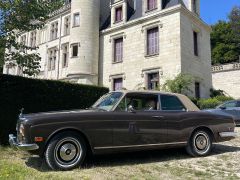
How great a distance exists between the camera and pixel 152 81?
23594 mm

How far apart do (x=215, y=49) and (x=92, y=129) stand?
41709 mm

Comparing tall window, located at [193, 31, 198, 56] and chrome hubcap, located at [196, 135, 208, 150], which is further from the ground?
tall window, located at [193, 31, 198, 56]

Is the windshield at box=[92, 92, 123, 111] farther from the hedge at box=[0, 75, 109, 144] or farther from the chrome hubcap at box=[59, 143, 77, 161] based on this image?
the hedge at box=[0, 75, 109, 144]

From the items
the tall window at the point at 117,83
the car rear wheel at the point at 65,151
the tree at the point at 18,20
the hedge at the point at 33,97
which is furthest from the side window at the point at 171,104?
the tall window at the point at 117,83

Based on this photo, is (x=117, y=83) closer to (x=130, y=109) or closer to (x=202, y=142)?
(x=202, y=142)

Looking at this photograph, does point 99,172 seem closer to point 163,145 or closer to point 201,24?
point 163,145

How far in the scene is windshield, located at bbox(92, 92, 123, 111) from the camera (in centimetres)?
685

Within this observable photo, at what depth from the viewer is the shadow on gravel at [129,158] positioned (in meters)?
6.52

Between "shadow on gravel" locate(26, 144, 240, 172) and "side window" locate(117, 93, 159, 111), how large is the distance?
3.88 feet

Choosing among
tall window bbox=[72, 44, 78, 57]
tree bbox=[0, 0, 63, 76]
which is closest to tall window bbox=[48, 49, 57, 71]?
tall window bbox=[72, 44, 78, 57]

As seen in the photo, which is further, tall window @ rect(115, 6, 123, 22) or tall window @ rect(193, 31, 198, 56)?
tall window @ rect(115, 6, 123, 22)

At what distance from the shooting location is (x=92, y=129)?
6.21 metres

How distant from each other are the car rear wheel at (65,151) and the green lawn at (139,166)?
19 cm

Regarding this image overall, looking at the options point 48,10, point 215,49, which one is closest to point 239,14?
point 215,49
